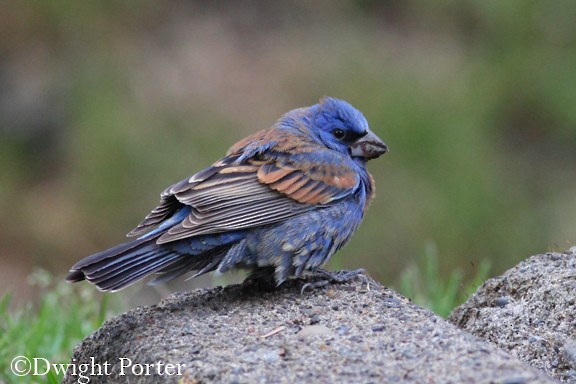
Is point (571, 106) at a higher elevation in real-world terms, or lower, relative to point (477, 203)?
higher

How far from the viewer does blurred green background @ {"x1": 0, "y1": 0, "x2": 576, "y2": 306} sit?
26.8 ft

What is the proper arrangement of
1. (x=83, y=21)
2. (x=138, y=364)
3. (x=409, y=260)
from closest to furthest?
(x=138, y=364) < (x=409, y=260) < (x=83, y=21)

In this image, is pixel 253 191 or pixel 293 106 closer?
pixel 253 191

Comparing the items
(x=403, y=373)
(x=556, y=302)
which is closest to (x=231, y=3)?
(x=556, y=302)

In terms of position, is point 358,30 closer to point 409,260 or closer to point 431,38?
point 431,38

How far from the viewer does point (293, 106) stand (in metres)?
8.78

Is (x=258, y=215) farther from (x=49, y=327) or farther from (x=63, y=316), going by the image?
(x=63, y=316)

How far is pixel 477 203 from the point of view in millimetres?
8031

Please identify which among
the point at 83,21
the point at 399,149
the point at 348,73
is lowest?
the point at 399,149

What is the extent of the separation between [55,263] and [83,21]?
6.96 ft

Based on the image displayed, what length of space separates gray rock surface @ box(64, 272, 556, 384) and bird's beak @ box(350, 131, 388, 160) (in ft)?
2.30

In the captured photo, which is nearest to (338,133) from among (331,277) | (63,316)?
(331,277)

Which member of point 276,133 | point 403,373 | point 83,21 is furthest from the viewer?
point 83,21
